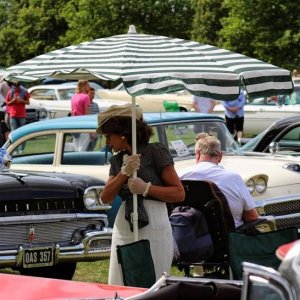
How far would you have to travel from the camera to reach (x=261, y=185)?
8.99m

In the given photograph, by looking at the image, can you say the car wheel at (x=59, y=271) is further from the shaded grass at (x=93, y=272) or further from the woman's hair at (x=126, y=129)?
the woman's hair at (x=126, y=129)

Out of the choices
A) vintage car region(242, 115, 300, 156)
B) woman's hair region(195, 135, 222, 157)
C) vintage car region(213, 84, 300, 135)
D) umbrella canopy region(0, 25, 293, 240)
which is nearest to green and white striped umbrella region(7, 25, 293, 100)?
umbrella canopy region(0, 25, 293, 240)

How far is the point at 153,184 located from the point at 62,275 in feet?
8.32

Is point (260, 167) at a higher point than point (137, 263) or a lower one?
lower

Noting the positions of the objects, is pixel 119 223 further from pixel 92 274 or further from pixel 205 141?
pixel 92 274

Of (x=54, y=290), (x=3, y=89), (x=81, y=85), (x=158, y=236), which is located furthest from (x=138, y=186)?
(x=3, y=89)

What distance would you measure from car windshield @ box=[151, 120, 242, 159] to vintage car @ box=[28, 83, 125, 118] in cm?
1483

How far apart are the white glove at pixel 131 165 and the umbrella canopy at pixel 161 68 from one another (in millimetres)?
93

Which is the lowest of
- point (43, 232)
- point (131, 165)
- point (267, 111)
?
point (267, 111)

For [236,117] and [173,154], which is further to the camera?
[236,117]

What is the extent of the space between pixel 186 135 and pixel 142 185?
12.8 feet

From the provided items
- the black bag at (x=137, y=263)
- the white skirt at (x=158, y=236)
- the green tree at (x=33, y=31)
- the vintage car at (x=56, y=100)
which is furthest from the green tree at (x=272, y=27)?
the black bag at (x=137, y=263)

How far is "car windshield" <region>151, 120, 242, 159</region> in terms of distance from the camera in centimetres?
973

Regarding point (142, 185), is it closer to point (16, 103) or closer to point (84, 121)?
point (84, 121)
